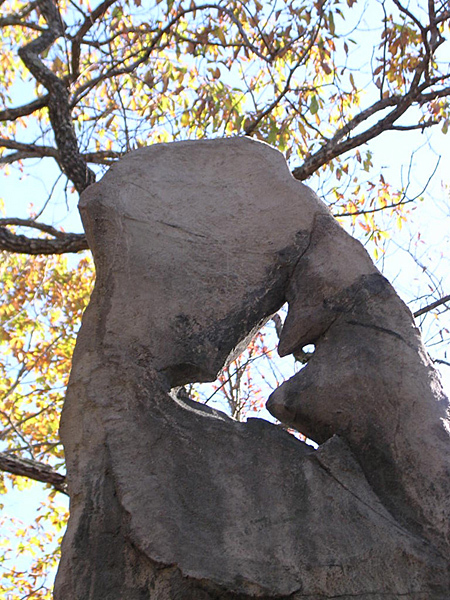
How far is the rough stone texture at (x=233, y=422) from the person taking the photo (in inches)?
81.0

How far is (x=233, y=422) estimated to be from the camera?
2381mm

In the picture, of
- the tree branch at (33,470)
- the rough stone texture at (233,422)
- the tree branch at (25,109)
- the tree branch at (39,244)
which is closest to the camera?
the rough stone texture at (233,422)

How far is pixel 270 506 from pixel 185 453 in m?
0.26

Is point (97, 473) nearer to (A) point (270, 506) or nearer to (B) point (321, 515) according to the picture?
(A) point (270, 506)

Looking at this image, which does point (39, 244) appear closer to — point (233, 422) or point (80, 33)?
point (80, 33)

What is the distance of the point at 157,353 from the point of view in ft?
7.62

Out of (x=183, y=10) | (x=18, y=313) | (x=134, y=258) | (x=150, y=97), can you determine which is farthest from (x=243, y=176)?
(x=18, y=313)

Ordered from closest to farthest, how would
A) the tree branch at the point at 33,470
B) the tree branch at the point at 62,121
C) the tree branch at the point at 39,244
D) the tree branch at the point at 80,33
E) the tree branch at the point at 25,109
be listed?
the tree branch at the point at 33,470, the tree branch at the point at 39,244, the tree branch at the point at 62,121, the tree branch at the point at 25,109, the tree branch at the point at 80,33

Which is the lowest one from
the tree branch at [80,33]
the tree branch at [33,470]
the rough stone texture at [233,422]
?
the rough stone texture at [233,422]

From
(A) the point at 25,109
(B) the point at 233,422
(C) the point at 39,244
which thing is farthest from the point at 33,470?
(A) the point at 25,109

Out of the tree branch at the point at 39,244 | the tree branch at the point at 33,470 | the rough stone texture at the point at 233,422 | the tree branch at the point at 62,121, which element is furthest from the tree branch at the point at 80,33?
the rough stone texture at the point at 233,422

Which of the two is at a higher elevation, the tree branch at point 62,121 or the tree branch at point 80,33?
the tree branch at point 80,33

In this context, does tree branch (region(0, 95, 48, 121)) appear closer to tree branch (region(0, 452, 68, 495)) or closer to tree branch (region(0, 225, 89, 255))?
tree branch (region(0, 225, 89, 255))

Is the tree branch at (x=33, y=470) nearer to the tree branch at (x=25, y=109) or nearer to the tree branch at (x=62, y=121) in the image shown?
the tree branch at (x=62, y=121)
